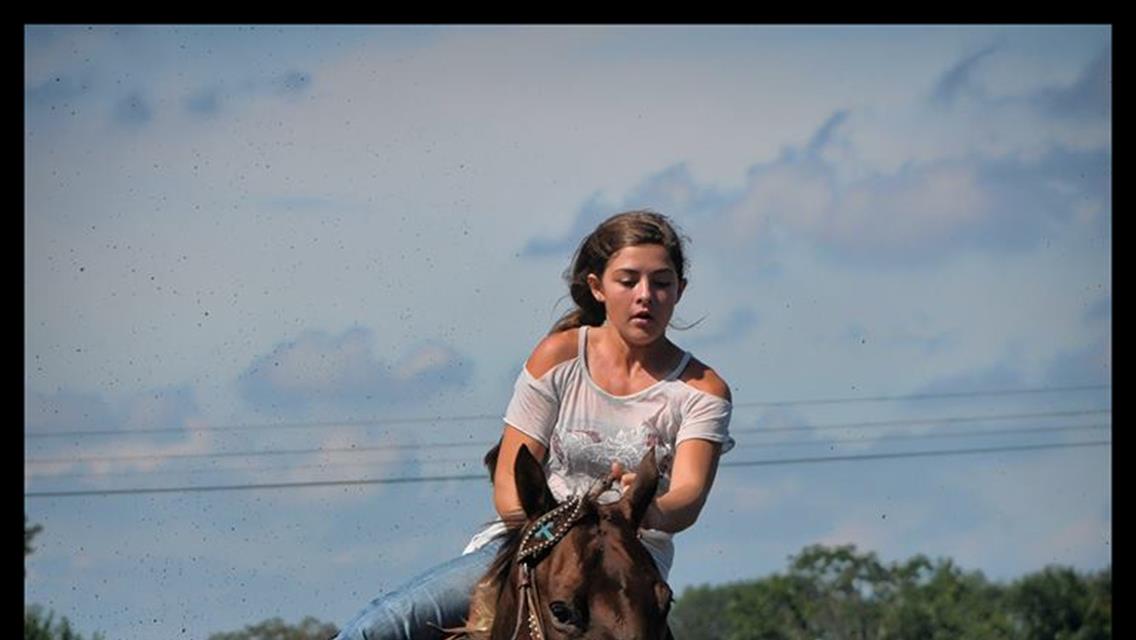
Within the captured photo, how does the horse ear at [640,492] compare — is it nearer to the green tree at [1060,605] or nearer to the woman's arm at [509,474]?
the woman's arm at [509,474]

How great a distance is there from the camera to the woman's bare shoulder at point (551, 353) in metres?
9.52

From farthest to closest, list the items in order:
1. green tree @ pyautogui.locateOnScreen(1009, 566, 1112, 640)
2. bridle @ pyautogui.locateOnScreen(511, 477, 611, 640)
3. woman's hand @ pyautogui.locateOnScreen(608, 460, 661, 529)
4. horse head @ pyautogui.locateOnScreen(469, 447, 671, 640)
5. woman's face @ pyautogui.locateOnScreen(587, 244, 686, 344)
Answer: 1. green tree @ pyautogui.locateOnScreen(1009, 566, 1112, 640)
2. woman's face @ pyautogui.locateOnScreen(587, 244, 686, 344)
3. woman's hand @ pyautogui.locateOnScreen(608, 460, 661, 529)
4. bridle @ pyautogui.locateOnScreen(511, 477, 611, 640)
5. horse head @ pyautogui.locateOnScreen(469, 447, 671, 640)

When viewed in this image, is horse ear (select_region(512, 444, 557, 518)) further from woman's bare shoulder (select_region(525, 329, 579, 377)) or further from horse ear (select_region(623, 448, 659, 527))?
woman's bare shoulder (select_region(525, 329, 579, 377))

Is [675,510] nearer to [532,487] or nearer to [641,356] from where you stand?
[532,487]

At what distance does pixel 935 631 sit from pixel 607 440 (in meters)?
14.4

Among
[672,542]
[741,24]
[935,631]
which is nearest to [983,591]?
[935,631]

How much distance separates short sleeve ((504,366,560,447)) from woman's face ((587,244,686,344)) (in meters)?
0.31

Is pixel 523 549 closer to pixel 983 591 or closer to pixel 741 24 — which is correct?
pixel 741 24

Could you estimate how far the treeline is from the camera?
22.1 m

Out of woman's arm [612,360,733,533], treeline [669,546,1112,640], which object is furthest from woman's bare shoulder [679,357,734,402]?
treeline [669,546,1112,640]

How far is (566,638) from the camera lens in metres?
8.48

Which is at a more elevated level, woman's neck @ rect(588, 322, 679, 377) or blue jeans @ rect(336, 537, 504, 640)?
woman's neck @ rect(588, 322, 679, 377)

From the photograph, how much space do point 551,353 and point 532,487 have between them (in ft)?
2.67
